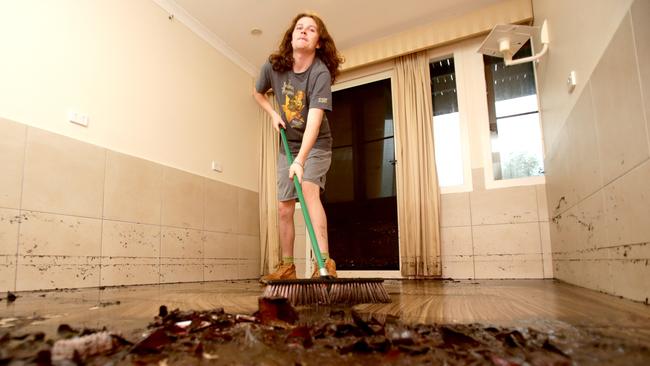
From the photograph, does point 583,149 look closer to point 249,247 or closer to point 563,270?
point 563,270

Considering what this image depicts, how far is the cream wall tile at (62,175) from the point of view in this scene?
2.58m

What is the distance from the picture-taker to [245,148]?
15.8 feet

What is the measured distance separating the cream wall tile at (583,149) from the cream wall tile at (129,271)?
3015 mm

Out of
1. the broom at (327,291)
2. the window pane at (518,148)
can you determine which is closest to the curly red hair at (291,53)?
the broom at (327,291)

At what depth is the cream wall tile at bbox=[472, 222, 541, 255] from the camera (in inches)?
141

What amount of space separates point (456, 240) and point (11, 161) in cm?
345

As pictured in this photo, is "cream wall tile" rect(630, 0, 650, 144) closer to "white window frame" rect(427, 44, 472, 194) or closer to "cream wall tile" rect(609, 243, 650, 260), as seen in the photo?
"cream wall tile" rect(609, 243, 650, 260)

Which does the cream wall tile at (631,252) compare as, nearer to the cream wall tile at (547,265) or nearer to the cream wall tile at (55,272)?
the cream wall tile at (547,265)

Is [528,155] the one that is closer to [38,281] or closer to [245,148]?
[245,148]

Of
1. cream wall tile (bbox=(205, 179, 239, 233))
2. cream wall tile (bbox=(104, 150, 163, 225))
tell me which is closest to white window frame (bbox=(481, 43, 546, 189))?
cream wall tile (bbox=(205, 179, 239, 233))

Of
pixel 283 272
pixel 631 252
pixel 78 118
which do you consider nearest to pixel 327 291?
pixel 283 272

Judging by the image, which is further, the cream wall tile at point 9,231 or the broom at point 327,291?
the cream wall tile at point 9,231

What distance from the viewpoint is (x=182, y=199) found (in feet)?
12.3

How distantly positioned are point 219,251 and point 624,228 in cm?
343
